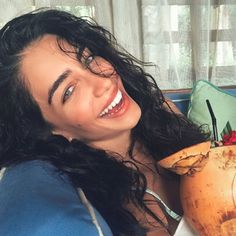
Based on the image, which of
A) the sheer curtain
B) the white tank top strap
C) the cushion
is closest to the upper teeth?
the white tank top strap

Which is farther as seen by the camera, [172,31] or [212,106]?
[172,31]

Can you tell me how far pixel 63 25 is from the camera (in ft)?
3.40

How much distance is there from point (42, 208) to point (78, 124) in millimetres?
379

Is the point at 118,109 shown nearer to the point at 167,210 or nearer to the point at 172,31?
the point at 167,210

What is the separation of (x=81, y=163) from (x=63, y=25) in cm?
36

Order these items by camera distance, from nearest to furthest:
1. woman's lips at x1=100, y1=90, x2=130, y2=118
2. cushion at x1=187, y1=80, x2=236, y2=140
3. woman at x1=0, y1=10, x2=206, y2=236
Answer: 1. woman at x1=0, y1=10, x2=206, y2=236
2. woman's lips at x1=100, y1=90, x2=130, y2=118
3. cushion at x1=187, y1=80, x2=236, y2=140

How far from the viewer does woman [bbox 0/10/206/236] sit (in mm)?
821

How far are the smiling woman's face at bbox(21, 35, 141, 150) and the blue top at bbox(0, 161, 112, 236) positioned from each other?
0.77 ft

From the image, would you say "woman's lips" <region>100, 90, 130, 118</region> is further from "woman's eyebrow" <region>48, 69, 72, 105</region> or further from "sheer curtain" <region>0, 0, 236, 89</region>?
"sheer curtain" <region>0, 0, 236, 89</region>

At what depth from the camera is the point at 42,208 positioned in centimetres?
57

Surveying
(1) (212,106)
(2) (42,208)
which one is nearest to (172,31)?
(1) (212,106)

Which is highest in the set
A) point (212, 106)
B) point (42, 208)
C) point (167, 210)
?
point (42, 208)

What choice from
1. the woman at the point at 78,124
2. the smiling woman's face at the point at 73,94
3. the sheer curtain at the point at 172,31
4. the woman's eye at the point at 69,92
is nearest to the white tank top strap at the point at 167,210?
the woman at the point at 78,124

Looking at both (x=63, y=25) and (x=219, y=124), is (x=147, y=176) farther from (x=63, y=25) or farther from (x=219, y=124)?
(x=63, y=25)
